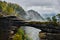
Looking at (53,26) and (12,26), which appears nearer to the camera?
(53,26)

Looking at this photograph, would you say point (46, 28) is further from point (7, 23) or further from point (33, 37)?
point (33, 37)

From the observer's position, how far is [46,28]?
5578 millimetres

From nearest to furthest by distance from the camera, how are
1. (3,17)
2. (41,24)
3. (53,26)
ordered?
(53,26) → (41,24) → (3,17)

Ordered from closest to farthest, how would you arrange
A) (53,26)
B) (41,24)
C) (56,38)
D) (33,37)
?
1. (56,38)
2. (53,26)
3. (41,24)
4. (33,37)

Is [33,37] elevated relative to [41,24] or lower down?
lower down

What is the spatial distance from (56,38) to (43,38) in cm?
35

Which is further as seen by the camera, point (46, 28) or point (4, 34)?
point (4, 34)

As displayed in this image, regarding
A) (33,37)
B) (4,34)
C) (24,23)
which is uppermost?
(24,23)

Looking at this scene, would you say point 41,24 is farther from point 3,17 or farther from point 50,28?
point 3,17

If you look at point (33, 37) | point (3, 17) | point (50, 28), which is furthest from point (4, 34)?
point (33, 37)

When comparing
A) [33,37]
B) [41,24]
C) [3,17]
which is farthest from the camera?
[33,37]

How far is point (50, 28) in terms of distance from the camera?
17.5ft

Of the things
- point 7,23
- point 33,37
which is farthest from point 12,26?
point 33,37

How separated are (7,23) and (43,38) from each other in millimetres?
2279
